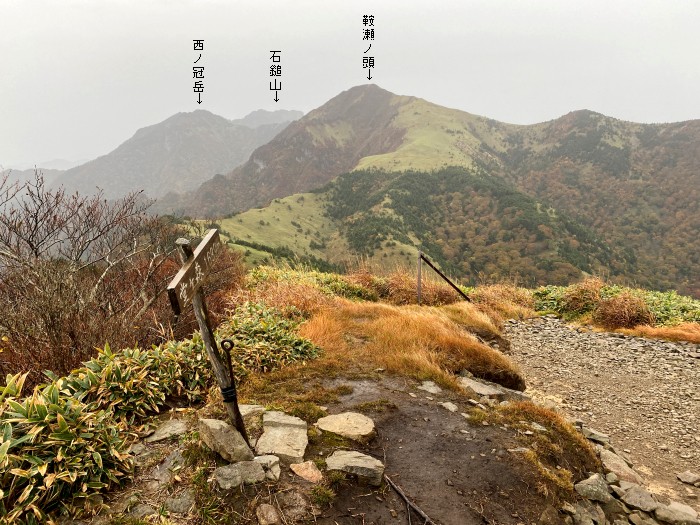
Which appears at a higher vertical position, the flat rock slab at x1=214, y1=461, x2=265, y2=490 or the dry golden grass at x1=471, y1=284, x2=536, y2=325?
the flat rock slab at x1=214, y1=461, x2=265, y2=490

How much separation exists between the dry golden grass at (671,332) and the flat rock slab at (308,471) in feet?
33.0

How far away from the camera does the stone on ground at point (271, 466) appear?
A: 328 cm

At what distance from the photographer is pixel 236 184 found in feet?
627

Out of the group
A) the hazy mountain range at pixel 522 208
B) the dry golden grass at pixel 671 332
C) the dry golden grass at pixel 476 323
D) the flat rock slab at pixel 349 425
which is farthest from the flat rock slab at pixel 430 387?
the hazy mountain range at pixel 522 208

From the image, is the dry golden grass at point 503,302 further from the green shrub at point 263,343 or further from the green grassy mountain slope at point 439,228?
the green grassy mountain slope at point 439,228

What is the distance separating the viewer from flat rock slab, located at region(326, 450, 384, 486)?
11.3ft

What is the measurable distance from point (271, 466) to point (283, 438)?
0.42 metres

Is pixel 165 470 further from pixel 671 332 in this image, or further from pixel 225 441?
pixel 671 332

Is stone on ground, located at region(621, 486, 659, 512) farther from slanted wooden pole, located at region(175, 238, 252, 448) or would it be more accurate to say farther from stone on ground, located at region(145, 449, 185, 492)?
stone on ground, located at region(145, 449, 185, 492)

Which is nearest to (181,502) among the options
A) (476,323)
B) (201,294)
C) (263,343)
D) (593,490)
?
(201,294)

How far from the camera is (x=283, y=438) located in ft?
12.5

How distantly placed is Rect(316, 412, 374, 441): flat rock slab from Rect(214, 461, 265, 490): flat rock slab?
101cm

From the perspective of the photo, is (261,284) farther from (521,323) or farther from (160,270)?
(521,323)

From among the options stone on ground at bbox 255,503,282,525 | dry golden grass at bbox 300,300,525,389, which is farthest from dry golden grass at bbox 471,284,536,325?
stone on ground at bbox 255,503,282,525
